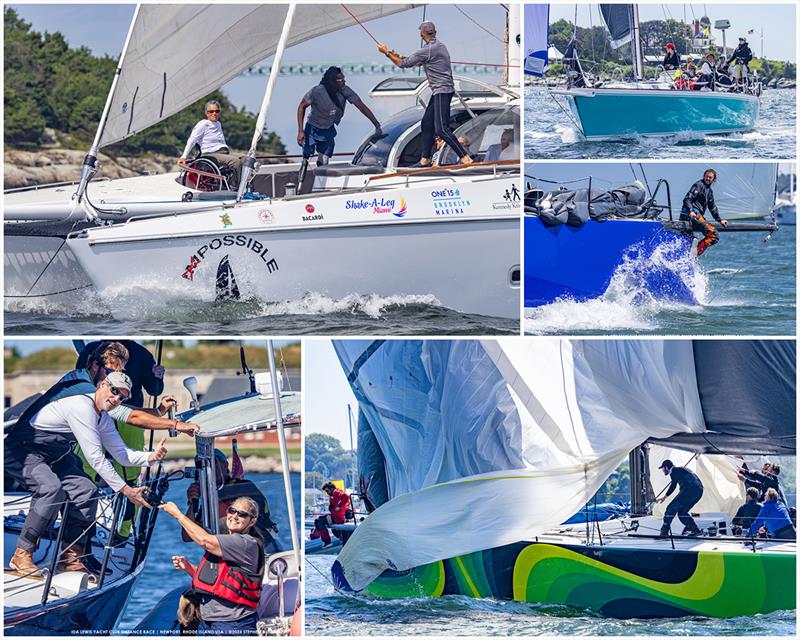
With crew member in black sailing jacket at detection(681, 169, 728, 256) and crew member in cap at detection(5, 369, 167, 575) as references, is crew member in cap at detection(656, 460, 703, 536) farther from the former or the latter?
crew member in cap at detection(5, 369, 167, 575)

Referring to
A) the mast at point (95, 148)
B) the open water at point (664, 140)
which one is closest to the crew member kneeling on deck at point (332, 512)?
the mast at point (95, 148)

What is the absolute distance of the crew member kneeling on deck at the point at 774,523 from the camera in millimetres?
9094

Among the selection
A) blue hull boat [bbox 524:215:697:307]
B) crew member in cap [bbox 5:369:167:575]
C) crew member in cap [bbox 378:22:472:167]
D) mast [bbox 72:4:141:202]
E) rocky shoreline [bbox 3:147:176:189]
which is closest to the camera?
crew member in cap [bbox 5:369:167:575]

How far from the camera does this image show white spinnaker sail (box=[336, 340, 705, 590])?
902cm

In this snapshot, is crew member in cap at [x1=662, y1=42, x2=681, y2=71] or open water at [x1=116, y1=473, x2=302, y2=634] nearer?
open water at [x1=116, y1=473, x2=302, y2=634]

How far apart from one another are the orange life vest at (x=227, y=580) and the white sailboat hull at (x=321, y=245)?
2551mm

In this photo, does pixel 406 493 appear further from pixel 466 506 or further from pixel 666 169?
pixel 666 169

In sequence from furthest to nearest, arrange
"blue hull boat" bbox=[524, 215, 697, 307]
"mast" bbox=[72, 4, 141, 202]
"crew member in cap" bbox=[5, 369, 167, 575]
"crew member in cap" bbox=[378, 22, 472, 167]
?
"blue hull boat" bbox=[524, 215, 697, 307] < "crew member in cap" bbox=[378, 22, 472, 167] < "mast" bbox=[72, 4, 141, 202] < "crew member in cap" bbox=[5, 369, 167, 575]

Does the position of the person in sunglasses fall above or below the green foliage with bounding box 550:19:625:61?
below

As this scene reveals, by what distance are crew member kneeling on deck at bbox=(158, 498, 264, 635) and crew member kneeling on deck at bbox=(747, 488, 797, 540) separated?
3.66 metres

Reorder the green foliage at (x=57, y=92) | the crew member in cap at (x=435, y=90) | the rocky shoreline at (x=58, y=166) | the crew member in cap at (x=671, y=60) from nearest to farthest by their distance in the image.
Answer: the crew member in cap at (x=435, y=90) < the crew member in cap at (x=671, y=60) < the rocky shoreline at (x=58, y=166) < the green foliage at (x=57, y=92)

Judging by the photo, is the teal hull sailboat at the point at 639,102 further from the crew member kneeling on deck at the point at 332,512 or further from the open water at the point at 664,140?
the crew member kneeling on deck at the point at 332,512

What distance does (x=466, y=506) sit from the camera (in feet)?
29.8

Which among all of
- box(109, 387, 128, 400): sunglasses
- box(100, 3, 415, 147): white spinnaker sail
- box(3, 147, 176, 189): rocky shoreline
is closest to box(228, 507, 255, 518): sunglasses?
box(109, 387, 128, 400): sunglasses
